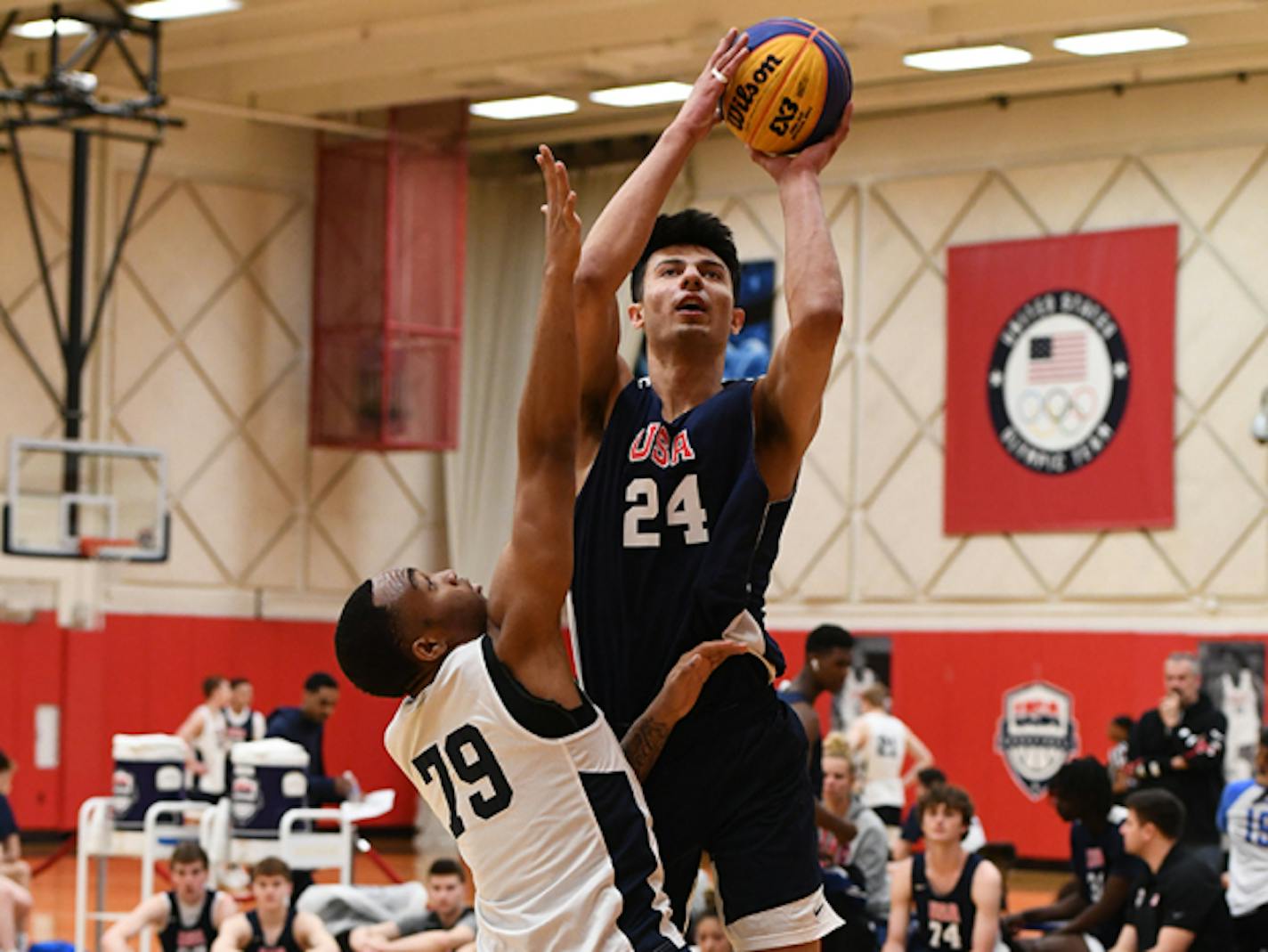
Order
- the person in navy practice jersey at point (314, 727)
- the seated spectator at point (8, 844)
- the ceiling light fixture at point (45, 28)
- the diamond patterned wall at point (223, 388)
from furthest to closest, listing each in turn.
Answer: the diamond patterned wall at point (223, 388)
the ceiling light fixture at point (45, 28)
the person in navy practice jersey at point (314, 727)
the seated spectator at point (8, 844)

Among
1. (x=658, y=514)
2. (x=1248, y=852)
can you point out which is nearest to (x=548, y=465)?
(x=658, y=514)

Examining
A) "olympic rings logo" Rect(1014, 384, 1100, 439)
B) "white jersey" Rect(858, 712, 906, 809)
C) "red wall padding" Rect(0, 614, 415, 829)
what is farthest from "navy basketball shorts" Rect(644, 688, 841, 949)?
"red wall padding" Rect(0, 614, 415, 829)

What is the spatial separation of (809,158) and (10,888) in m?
7.60

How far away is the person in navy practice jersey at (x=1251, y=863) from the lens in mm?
9508

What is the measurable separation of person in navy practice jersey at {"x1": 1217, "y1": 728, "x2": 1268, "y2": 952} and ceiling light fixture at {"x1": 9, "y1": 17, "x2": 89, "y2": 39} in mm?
9525

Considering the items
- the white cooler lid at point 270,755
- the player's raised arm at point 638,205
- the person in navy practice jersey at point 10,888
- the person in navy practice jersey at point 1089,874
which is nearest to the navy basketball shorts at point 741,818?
the player's raised arm at point 638,205

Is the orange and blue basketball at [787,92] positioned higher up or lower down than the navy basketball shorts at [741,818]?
higher up

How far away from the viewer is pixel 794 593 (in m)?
17.5

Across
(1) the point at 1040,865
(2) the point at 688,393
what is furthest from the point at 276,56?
(2) the point at 688,393

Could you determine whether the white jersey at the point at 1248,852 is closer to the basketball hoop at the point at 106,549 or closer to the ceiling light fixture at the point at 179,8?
the basketball hoop at the point at 106,549

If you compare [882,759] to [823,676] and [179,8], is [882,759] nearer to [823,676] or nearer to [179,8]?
[823,676]

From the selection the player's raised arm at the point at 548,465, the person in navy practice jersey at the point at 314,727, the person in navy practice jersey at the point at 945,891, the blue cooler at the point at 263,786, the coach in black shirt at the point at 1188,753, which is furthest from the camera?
the person in navy practice jersey at the point at 314,727

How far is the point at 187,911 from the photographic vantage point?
31.7ft

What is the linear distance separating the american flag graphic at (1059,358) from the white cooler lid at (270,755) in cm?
741
